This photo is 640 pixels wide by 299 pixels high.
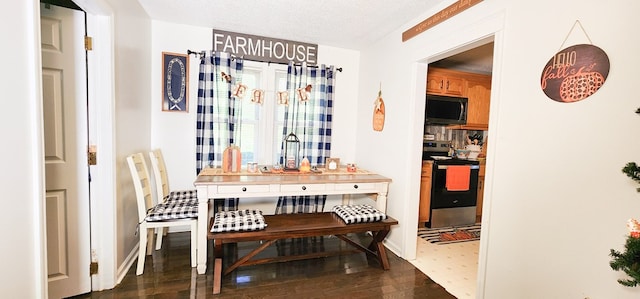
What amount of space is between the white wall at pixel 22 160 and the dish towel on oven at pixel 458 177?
12.8ft

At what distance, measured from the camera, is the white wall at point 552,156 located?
1.19 meters

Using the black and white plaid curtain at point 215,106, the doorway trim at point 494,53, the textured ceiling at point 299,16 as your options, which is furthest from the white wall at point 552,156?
the black and white plaid curtain at point 215,106

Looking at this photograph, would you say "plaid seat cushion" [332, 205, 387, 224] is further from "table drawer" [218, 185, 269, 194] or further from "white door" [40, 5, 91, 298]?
"white door" [40, 5, 91, 298]

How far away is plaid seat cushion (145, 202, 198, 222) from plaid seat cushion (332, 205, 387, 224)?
1.34 meters

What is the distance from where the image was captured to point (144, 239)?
87.5 inches

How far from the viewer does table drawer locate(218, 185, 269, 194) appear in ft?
7.54

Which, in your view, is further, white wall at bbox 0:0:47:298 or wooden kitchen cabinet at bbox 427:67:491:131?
wooden kitchen cabinet at bbox 427:67:491:131

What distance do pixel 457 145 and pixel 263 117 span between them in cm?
317

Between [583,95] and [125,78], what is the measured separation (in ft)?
10.3

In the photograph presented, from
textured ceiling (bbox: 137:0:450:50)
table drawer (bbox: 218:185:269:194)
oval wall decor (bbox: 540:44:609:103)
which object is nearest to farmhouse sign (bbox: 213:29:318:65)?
textured ceiling (bbox: 137:0:450:50)

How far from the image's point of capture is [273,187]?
2434 millimetres

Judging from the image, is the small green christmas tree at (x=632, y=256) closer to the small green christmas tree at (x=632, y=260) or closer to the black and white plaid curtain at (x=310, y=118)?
the small green christmas tree at (x=632, y=260)

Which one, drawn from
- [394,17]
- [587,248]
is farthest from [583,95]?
[394,17]

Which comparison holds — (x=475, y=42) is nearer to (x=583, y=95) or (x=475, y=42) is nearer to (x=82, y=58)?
(x=583, y=95)
